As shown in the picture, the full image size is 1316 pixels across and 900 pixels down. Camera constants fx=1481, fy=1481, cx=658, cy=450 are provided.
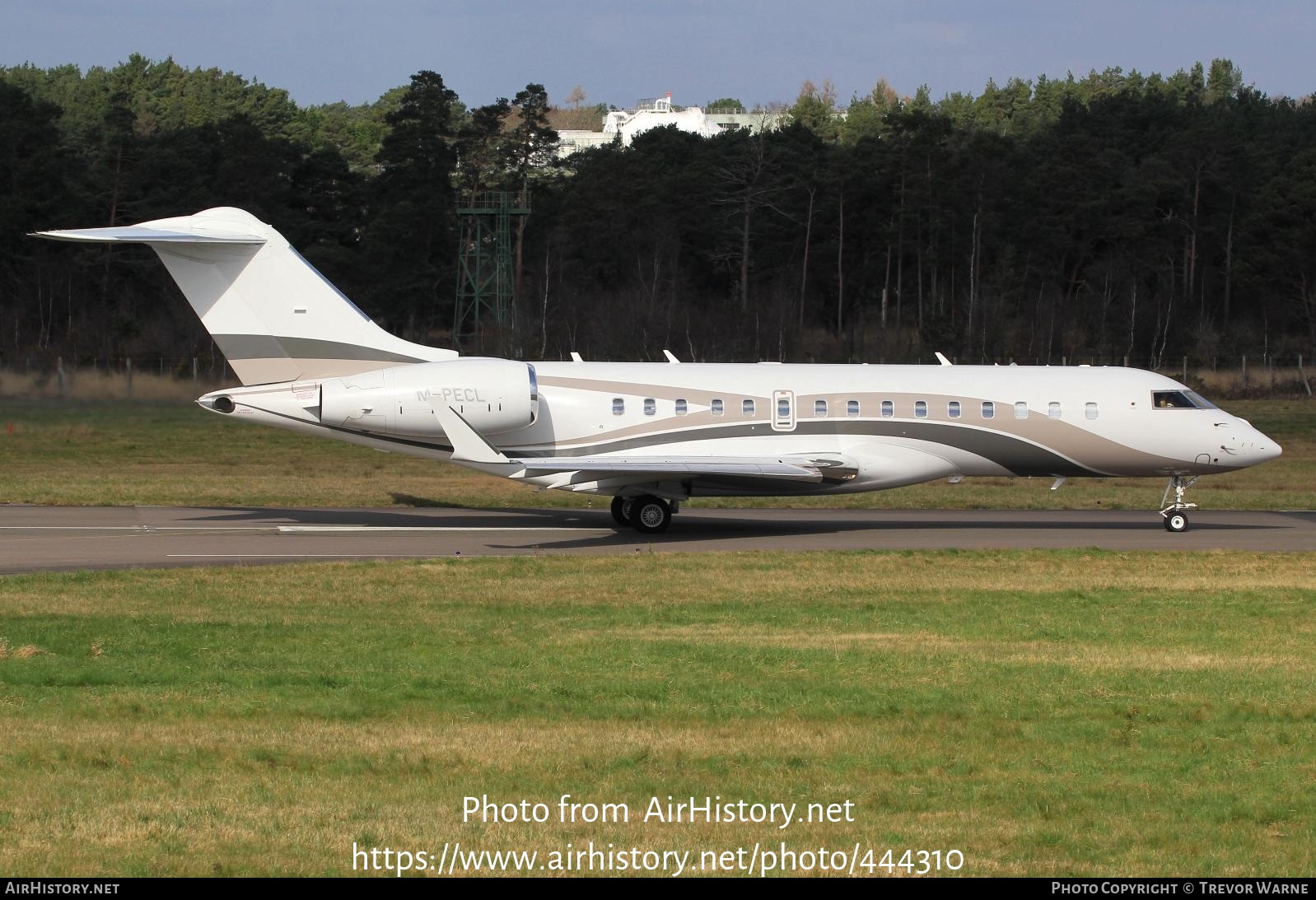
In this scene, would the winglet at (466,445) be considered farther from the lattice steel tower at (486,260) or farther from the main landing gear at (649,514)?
the lattice steel tower at (486,260)

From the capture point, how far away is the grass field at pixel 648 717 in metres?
7.68

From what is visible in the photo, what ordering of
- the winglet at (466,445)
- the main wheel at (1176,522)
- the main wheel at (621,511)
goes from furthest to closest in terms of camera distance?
1. the main wheel at (1176,522)
2. the main wheel at (621,511)
3. the winglet at (466,445)

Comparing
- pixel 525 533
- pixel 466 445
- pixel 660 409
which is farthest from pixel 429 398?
pixel 660 409

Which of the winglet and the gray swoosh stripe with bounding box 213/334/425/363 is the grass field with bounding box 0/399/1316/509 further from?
the winglet

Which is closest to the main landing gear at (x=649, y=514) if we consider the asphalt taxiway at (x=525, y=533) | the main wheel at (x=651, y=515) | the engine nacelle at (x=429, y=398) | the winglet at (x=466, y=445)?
the main wheel at (x=651, y=515)

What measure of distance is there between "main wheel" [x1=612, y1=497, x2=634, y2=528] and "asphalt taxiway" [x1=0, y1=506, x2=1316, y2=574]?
1.04ft

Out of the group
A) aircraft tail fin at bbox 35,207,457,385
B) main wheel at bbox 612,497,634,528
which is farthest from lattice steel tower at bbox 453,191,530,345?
aircraft tail fin at bbox 35,207,457,385

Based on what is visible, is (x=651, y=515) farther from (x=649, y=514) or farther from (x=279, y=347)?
(x=279, y=347)

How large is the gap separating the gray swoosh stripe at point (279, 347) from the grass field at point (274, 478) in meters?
4.61

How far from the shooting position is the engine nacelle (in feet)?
73.5

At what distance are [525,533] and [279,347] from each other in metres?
4.81

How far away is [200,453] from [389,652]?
78.3 feet

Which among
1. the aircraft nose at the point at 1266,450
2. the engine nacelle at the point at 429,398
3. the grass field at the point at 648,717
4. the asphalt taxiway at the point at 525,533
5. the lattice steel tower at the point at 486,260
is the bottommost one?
the grass field at the point at 648,717
